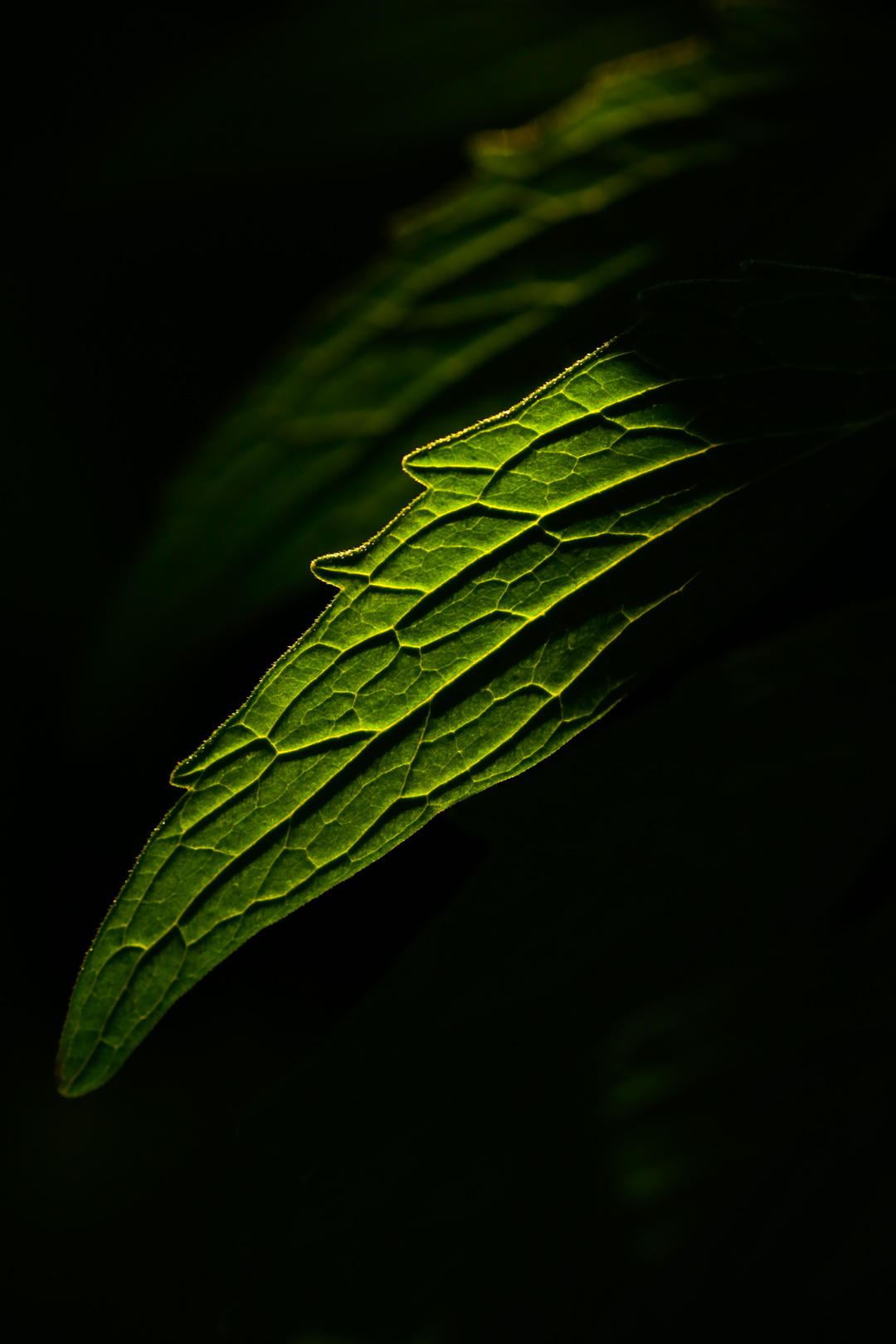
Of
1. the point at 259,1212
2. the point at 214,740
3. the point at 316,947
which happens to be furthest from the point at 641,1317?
the point at 316,947

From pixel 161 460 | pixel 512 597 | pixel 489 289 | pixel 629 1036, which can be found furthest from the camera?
pixel 161 460

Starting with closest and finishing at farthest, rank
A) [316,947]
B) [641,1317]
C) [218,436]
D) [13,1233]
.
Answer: [641,1317]
[218,436]
[316,947]
[13,1233]

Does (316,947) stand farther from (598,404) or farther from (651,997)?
(598,404)

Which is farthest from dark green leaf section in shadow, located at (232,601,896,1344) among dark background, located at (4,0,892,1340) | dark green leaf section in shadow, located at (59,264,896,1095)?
dark background, located at (4,0,892,1340)

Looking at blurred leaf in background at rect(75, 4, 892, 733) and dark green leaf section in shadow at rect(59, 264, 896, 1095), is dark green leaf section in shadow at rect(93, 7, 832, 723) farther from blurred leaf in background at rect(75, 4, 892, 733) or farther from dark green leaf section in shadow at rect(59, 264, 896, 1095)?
dark green leaf section in shadow at rect(59, 264, 896, 1095)

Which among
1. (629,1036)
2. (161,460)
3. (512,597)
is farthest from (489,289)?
(161,460)

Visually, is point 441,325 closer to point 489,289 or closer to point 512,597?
point 489,289
